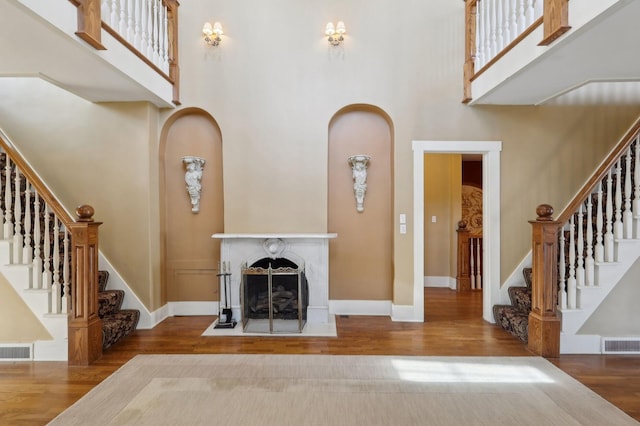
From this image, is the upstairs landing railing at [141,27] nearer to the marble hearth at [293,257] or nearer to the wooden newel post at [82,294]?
the wooden newel post at [82,294]

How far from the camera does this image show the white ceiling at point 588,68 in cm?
244

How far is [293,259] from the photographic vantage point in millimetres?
4211

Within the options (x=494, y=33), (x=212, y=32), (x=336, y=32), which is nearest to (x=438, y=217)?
(x=494, y=33)

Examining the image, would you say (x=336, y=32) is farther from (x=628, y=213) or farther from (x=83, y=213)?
(x=628, y=213)

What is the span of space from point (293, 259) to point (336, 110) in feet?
5.87

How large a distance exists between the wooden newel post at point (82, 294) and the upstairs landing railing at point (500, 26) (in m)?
3.94

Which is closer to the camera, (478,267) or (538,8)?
(538,8)

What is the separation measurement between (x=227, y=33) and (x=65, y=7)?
198cm

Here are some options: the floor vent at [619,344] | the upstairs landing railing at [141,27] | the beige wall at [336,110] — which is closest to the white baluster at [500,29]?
the beige wall at [336,110]

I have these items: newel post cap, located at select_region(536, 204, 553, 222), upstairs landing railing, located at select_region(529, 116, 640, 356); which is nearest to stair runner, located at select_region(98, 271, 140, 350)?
upstairs landing railing, located at select_region(529, 116, 640, 356)

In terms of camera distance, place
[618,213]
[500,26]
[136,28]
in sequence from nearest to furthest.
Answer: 1. [618,213]
2. [136,28]
3. [500,26]

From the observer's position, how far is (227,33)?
427 cm

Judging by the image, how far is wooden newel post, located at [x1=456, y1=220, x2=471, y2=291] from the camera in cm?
585

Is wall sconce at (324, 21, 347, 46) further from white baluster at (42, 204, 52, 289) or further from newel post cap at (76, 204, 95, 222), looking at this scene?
white baluster at (42, 204, 52, 289)
